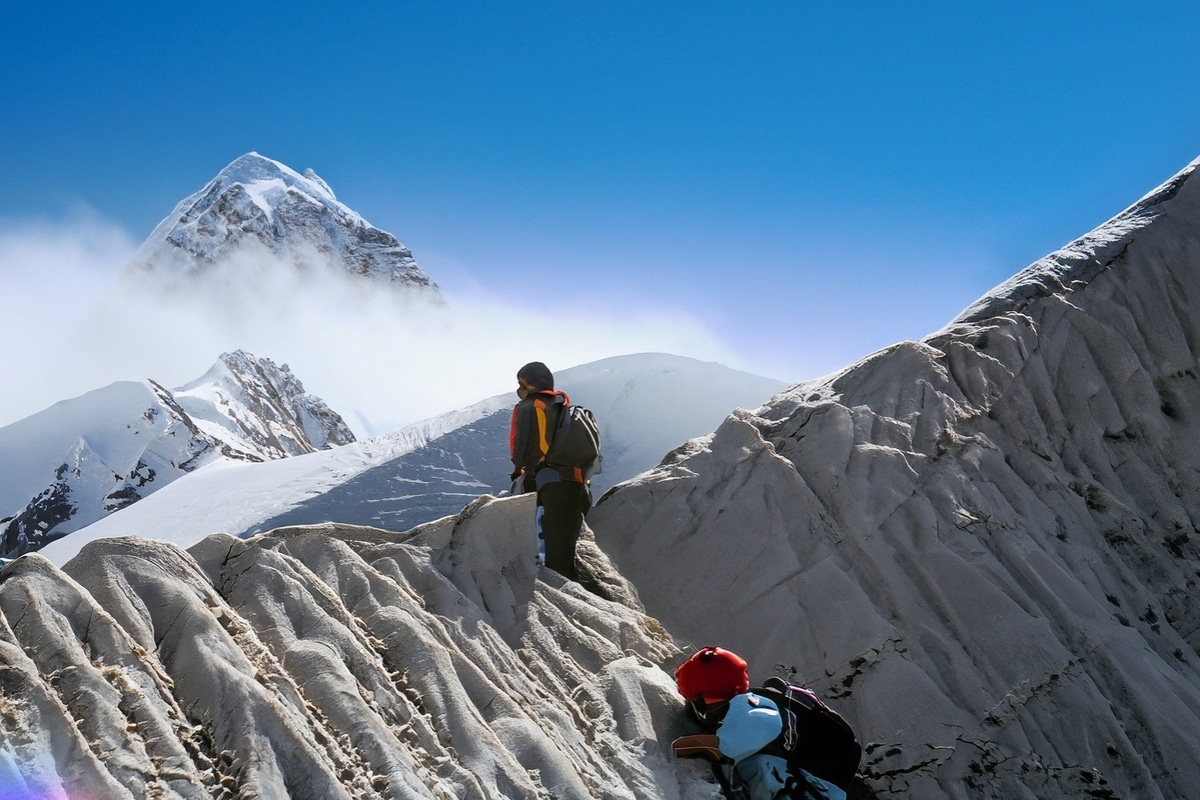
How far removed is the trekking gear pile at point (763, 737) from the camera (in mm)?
4875

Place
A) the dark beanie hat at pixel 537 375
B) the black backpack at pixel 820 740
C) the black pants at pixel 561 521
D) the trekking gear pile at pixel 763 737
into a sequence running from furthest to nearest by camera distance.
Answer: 1. the dark beanie hat at pixel 537 375
2. the black pants at pixel 561 521
3. the black backpack at pixel 820 740
4. the trekking gear pile at pixel 763 737

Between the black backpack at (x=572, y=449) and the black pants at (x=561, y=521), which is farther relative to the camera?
the black backpack at (x=572, y=449)

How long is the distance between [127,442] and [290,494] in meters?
36.6

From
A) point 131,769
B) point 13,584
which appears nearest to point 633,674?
point 131,769

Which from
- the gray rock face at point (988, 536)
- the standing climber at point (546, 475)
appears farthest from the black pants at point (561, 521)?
the gray rock face at point (988, 536)

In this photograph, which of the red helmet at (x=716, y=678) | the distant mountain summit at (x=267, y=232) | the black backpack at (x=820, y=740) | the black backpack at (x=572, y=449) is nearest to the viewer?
the black backpack at (x=820, y=740)

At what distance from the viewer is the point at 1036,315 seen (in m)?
9.31

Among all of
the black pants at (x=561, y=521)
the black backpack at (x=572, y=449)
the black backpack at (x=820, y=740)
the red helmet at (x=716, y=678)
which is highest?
the black backpack at (x=572, y=449)

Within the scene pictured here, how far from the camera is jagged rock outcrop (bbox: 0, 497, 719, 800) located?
4.04 metres

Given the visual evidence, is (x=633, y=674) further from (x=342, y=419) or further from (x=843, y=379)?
(x=342, y=419)

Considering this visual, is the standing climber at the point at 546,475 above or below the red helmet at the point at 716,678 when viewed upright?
above

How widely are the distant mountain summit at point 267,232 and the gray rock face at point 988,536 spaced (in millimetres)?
166579

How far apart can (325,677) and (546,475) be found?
2691 millimetres

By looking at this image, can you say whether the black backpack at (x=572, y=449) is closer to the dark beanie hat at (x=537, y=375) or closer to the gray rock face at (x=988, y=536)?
the dark beanie hat at (x=537, y=375)
